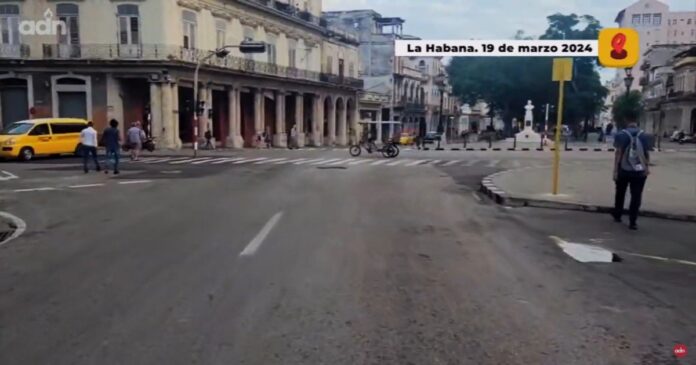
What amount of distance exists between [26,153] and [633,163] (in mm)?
25730

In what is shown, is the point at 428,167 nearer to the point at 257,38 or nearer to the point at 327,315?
the point at 327,315

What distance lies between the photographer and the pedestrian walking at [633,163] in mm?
10516

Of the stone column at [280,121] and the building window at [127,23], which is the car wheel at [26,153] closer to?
the building window at [127,23]

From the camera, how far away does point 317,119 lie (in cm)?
5781

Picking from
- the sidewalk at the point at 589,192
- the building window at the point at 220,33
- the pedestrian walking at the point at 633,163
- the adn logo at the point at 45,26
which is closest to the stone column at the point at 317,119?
the building window at the point at 220,33

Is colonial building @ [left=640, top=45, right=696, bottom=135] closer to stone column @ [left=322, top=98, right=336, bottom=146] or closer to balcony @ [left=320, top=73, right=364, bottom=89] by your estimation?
balcony @ [left=320, top=73, right=364, bottom=89]

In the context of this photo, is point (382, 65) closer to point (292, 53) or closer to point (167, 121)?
point (292, 53)

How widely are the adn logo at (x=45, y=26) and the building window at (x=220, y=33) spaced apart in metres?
9.86

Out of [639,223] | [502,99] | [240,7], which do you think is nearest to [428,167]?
[639,223]

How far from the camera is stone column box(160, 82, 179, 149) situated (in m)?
37.7

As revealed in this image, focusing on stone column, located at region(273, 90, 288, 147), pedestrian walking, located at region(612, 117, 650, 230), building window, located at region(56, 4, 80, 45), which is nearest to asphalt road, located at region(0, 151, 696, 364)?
pedestrian walking, located at region(612, 117, 650, 230)

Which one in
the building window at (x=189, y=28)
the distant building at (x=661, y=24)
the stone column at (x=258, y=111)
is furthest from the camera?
the distant building at (x=661, y=24)

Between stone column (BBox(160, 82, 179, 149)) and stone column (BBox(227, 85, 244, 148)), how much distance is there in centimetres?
712

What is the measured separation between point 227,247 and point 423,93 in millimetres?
87686
